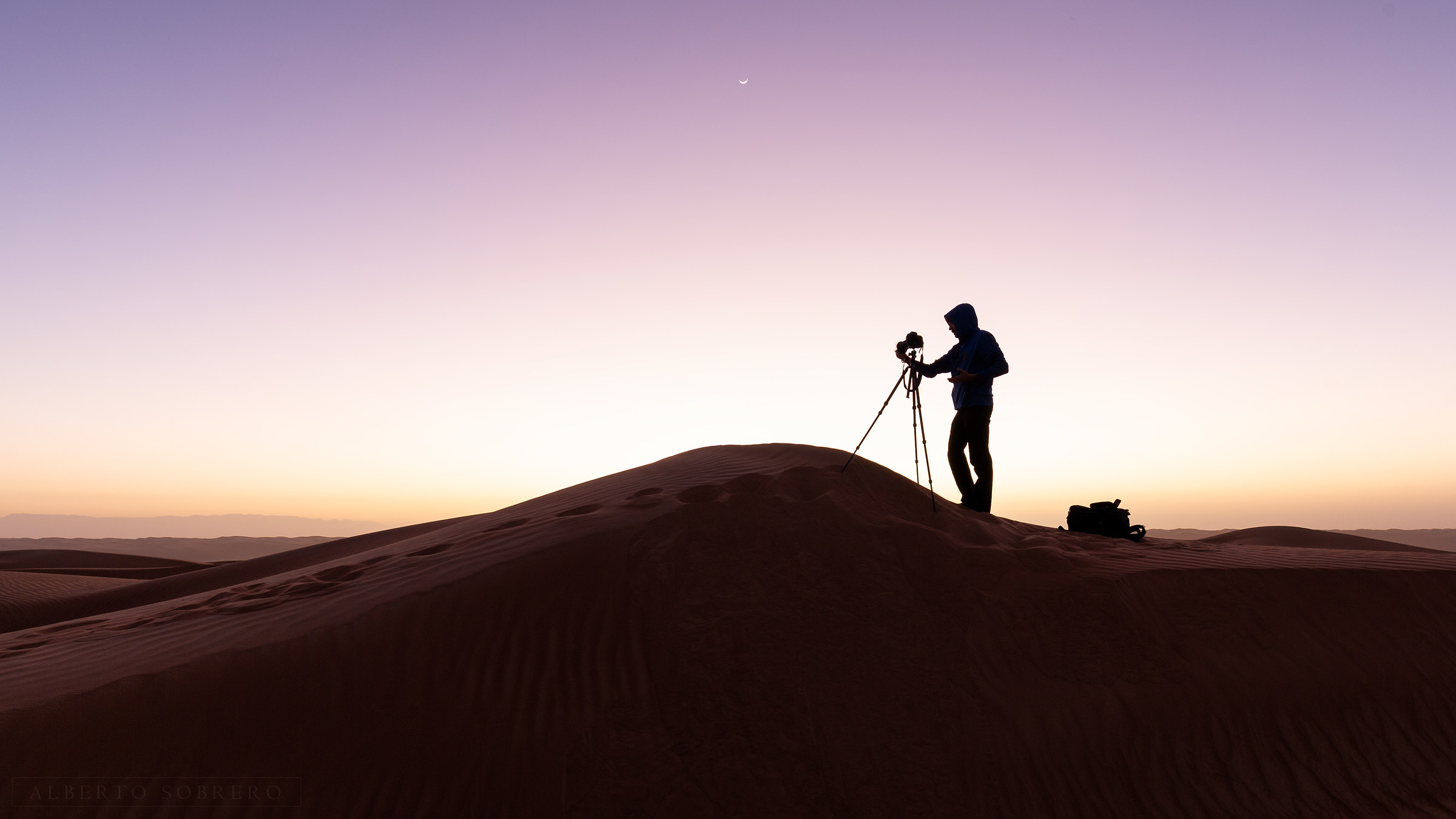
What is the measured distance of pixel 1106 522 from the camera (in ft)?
23.0

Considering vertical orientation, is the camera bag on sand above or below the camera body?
below

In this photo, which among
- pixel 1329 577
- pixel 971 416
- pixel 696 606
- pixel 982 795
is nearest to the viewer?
pixel 982 795

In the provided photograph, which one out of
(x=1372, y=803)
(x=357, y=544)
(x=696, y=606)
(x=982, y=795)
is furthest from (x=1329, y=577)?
(x=357, y=544)

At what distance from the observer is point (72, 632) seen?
5234 mm

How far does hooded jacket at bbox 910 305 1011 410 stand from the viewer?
743cm

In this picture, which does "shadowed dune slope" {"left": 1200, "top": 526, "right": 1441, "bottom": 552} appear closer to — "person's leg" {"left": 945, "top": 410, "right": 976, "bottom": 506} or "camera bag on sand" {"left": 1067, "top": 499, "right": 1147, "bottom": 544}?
"camera bag on sand" {"left": 1067, "top": 499, "right": 1147, "bottom": 544}

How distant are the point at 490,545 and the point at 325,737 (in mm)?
1873

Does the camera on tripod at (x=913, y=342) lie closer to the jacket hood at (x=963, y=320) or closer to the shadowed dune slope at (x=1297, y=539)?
the jacket hood at (x=963, y=320)

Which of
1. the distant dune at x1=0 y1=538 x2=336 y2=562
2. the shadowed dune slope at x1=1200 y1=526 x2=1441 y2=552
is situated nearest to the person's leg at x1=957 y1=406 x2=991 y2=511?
the shadowed dune slope at x1=1200 y1=526 x2=1441 y2=552

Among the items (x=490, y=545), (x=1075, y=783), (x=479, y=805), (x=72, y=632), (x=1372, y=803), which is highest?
(x=490, y=545)

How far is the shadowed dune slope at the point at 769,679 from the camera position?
343 centimetres

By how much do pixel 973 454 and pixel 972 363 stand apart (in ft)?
3.32

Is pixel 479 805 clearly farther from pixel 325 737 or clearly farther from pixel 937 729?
pixel 937 729

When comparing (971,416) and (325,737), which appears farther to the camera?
(971,416)
